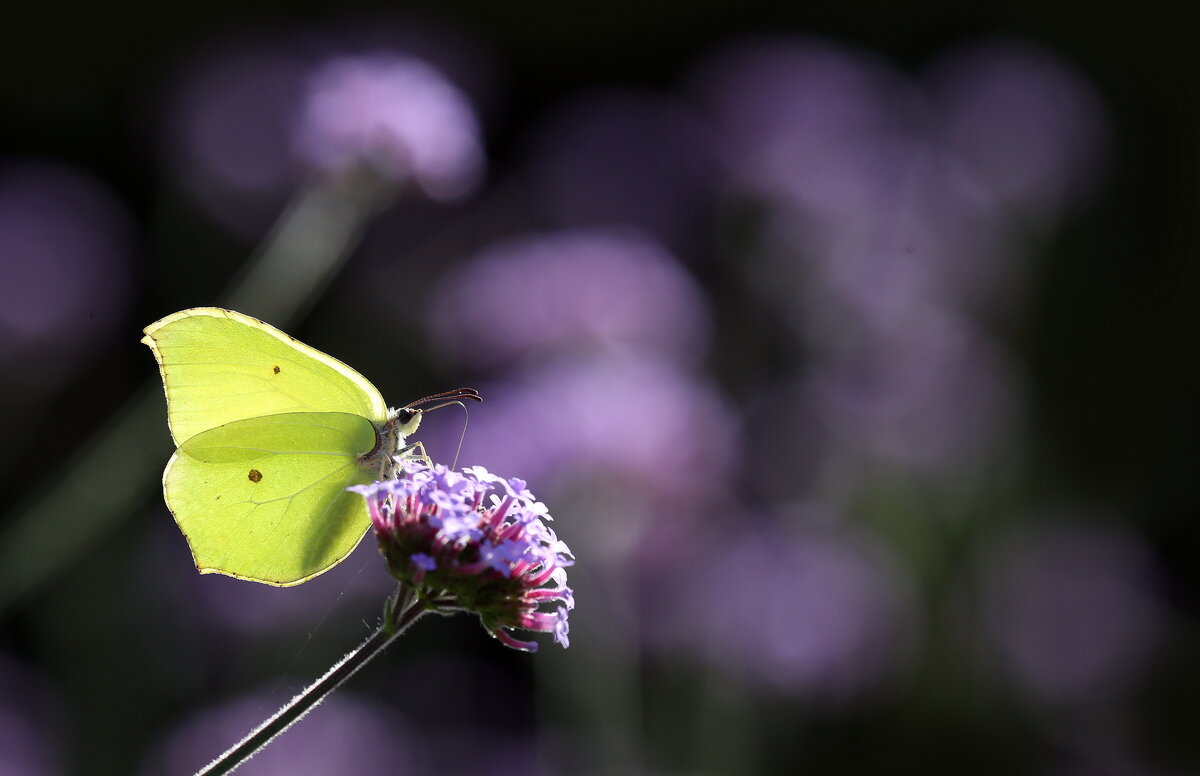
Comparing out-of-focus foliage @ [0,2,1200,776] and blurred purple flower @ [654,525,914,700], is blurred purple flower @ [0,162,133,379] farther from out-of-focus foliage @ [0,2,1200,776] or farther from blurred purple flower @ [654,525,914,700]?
blurred purple flower @ [654,525,914,700]

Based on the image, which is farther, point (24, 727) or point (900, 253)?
point (900, 253)

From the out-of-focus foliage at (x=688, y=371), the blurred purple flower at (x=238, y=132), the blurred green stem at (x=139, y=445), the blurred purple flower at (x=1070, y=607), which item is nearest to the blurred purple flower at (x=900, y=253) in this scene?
the out-of-focus foliage at (x=688, y=371)

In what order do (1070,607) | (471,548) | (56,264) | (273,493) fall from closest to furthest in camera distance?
(471,548)
(273,493)
(56,264)
(1070,607)

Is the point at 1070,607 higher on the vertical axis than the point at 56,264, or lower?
lower

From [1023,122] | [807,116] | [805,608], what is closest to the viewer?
[805,608]

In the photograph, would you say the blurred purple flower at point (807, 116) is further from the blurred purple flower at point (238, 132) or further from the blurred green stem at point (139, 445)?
the blurred purple flower at point (238, 132)

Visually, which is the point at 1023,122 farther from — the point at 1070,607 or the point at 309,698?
the point at 309,698

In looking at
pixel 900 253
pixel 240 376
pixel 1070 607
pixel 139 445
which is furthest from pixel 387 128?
pixel 1070 607
